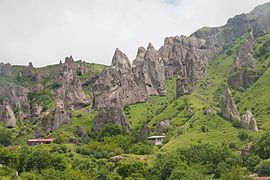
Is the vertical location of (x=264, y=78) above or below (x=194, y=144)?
above

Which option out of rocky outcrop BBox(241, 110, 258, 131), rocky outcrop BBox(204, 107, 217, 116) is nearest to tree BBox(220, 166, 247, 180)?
rocky outcrop BBox(241, 110, 258, 131)

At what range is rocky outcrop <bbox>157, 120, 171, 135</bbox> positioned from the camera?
165 m

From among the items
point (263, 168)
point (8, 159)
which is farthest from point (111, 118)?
point (263, 168)

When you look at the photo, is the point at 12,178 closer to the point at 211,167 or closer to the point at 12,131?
the point at 211,167

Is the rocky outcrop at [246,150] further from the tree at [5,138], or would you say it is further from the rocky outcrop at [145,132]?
the tree at [5,138]

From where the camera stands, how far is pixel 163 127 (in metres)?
166

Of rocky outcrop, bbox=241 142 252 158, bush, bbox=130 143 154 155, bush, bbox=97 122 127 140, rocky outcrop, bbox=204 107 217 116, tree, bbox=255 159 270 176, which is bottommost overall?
tree, bbox=255 159 270 176

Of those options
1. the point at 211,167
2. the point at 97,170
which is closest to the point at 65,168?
the point at 97,170

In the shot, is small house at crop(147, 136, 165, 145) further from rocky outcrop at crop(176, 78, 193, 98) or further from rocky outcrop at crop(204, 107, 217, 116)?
rocky outcrop at crop(176, 78, 193, 98)

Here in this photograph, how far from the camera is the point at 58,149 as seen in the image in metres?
143

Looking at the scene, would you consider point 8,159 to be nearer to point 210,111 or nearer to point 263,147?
point 263,147

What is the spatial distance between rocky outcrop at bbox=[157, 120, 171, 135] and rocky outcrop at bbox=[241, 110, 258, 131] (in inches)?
978

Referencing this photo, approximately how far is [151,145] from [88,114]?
152 feet

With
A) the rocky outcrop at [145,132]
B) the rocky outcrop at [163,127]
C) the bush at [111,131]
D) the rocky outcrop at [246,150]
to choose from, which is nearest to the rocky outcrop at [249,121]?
the rocky outcrop at [246,150]
